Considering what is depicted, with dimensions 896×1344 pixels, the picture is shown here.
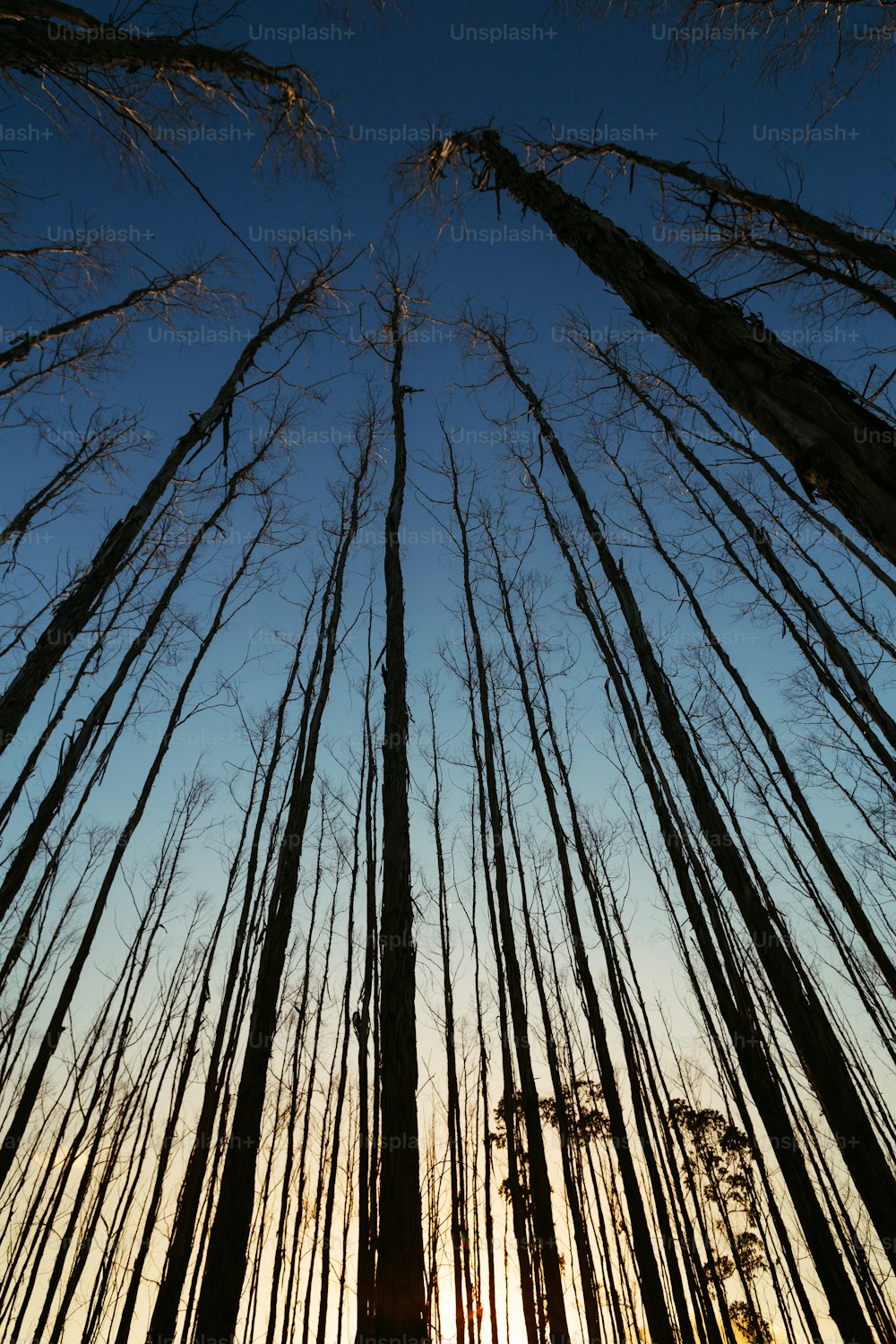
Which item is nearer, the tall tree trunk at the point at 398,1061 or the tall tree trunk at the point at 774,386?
the tall tree trunk at the point at 774,386

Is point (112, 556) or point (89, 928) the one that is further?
point (89, 928)

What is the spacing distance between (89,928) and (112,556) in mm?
5513

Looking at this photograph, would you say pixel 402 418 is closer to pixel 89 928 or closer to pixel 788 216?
pixel 788 216

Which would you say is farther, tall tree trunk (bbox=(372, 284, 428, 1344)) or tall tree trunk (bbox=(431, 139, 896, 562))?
tall tree trunk (bbox=(372, 284, 428, 1344))

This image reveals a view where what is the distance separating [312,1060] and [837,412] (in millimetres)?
12290

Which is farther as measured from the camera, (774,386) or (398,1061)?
(398,1061)

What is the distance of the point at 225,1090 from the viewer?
7.35m

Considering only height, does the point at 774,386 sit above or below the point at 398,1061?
above

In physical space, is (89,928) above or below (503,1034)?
above

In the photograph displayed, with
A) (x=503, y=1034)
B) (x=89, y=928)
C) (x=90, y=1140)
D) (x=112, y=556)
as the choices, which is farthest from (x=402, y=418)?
(x=90, y=1140)

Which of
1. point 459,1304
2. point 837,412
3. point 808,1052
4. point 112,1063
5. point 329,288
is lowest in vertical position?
point 459,1304

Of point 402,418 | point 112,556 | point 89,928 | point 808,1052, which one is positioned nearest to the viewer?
point 808,1052

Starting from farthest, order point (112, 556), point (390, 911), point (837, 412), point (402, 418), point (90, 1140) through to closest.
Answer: point (90, 1140) → point (402, 418) → point (112, 556) → point (390, 911) → point (837, 412)

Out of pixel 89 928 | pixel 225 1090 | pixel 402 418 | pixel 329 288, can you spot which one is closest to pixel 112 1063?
pixel 225 1090
